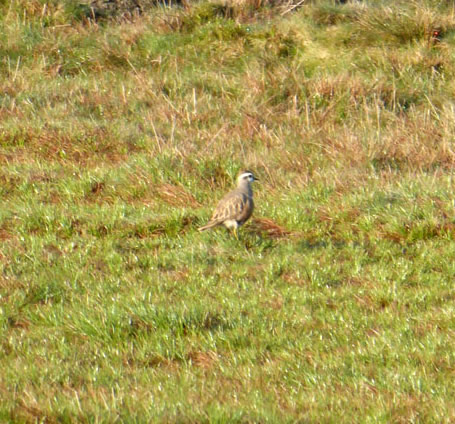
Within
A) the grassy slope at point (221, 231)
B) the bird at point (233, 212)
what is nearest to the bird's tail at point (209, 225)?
the bird at point (233, 212)

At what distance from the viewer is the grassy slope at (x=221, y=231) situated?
5410 mm

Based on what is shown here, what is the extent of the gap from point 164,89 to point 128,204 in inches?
155

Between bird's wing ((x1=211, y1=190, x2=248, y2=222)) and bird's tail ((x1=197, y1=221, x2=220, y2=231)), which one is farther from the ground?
bird's wing ((x1=211, y1=190, x2=248, y2=222))

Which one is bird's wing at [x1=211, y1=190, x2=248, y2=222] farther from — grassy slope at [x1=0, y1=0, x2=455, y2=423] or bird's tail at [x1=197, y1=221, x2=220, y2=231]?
grassy slope at [x1=0, y1=0, x2=455, y2=423]

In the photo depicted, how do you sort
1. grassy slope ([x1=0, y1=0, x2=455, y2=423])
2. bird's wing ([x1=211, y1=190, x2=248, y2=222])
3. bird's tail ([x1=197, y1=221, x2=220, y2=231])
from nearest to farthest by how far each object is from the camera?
grassy slope ([x1=0, y1=0, x2=455, y2=423])
bird's wing ([x1=211, y1=190, x2=248, y2=222])
bird's tail ([x1=197, y1=221, x2=220, y2=231])

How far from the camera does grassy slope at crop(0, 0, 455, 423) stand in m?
5.41

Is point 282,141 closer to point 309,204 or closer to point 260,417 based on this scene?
point 309,204

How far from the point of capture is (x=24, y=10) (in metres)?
15.6

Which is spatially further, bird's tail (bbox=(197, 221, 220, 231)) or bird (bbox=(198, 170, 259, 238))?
bird's tail (bbox=(197, 221, 220, 231))

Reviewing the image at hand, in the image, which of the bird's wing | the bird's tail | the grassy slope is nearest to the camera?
the grassy slope

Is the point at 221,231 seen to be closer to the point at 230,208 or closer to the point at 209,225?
the point at 209,225

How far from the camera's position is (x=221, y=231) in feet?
27.0

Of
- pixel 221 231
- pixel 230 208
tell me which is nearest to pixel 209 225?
pixel 221 231

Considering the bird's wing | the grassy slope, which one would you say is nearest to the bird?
the bird's wing
